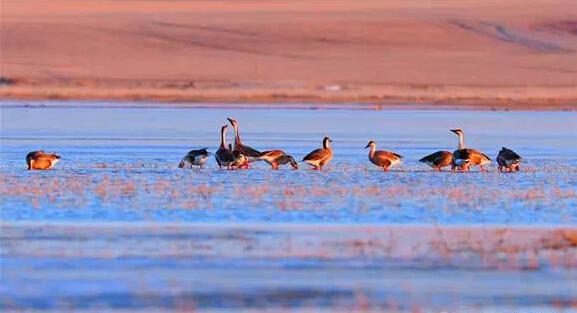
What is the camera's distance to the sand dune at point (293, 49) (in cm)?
5438

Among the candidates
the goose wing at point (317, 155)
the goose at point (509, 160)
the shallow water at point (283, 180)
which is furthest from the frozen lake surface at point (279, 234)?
the goose at point (509, 160)

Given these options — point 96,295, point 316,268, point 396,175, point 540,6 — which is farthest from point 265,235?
point 540,6

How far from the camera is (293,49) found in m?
71.9

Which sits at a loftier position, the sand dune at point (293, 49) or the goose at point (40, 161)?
the sand dune at point (293, 49)

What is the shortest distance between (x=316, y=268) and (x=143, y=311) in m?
1.70

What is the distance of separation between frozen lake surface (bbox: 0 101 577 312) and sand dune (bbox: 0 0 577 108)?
28610 mm

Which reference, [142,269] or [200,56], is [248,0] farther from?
[142,269]

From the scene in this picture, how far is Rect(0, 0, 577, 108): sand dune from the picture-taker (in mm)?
54375

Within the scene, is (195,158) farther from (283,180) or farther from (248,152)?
(283,180)

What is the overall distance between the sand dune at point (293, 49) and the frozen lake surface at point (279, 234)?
28.6 m

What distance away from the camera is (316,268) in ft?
31.5

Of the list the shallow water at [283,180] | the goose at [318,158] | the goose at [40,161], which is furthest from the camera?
the goose at [318,158]

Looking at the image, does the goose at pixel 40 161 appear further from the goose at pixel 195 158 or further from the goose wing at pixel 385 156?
the goose wing at pixel 385 156

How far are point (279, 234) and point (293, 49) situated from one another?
200 ft
